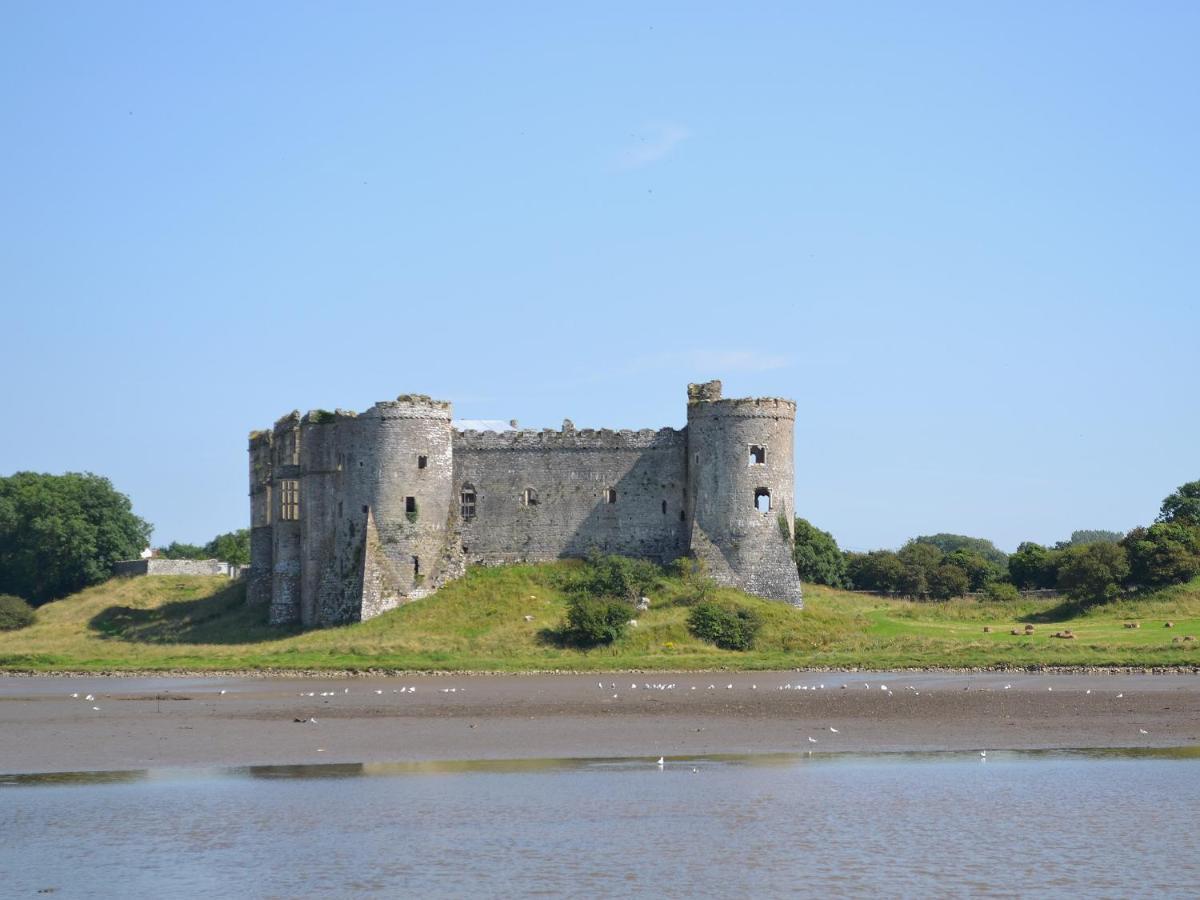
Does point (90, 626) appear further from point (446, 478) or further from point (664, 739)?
Answer: point (664, 739)

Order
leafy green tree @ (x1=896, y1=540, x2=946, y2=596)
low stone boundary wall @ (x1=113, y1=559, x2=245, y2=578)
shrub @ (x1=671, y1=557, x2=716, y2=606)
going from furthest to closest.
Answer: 1. leafy green tree @ (x1=896, y1=540, x2=946, y2=596)
2. low stone boundary wall @ (x1=113, y1=559, x2=245, y2=578)
3. shrub @ (x1=671, y1=557, x2=716, y2=606)

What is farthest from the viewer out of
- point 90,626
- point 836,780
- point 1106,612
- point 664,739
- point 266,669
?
point 90,626

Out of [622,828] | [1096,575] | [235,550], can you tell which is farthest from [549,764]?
[235,550]

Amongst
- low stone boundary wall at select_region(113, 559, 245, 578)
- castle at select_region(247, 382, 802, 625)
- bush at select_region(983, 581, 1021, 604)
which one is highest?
castle at select_region(247, 382, 802, 625)

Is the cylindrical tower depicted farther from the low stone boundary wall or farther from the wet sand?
the low stone boundary wall

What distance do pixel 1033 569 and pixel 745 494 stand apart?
2305cm

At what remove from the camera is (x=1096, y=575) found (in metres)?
54.5

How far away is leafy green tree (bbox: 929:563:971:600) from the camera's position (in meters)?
70.5

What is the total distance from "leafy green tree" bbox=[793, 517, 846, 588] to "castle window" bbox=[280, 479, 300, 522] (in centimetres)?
2476

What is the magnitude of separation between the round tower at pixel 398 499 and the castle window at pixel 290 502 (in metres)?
3.55

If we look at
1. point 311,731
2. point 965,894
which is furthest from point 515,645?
point 965,894

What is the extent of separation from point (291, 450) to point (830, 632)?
1910 cm

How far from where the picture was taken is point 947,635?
162 ft

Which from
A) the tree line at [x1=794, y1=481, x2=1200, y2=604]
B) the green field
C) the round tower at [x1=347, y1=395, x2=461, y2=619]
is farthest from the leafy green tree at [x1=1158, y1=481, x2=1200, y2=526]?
the round tower at [x1=347, y1=395, x2=461, y2=619]
